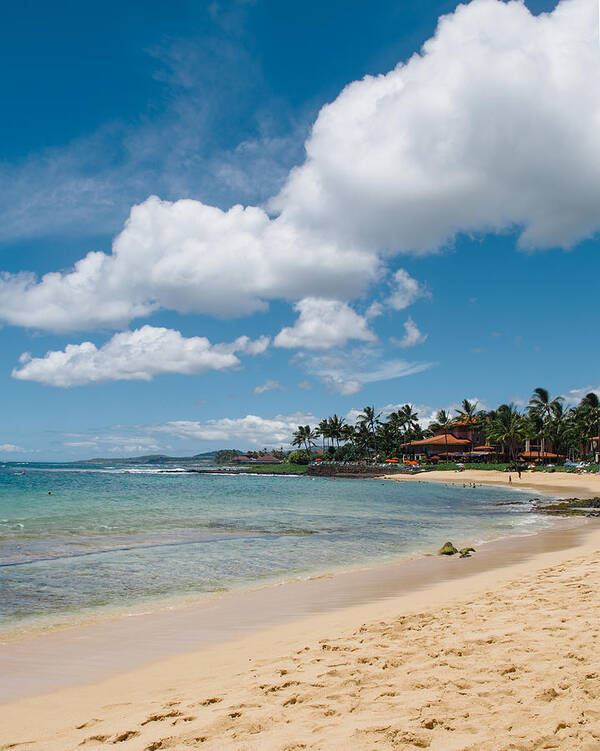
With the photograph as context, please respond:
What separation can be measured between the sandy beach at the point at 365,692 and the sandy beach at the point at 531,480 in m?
44.0

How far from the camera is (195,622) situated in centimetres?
898

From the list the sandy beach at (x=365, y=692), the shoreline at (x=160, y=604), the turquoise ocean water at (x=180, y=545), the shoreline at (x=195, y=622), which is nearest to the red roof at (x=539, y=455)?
the turquoise ocean water at (x=180, y=545)

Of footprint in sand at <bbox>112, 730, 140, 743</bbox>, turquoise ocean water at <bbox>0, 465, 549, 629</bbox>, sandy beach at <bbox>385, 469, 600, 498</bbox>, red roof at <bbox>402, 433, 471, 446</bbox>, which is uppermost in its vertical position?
footprint in sand at <bbox>112, 730, 140, 743</bbox>

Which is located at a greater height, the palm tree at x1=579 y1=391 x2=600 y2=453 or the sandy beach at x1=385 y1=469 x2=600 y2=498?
the palm tree at x1=579 y1=391 x2=600 y2=453

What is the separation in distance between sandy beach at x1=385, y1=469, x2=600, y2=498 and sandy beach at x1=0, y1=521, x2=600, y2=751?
4396 cm

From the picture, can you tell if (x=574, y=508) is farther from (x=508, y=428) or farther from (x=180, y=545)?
(x=508, y=428)

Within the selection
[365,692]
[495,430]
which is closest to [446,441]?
[495,430]

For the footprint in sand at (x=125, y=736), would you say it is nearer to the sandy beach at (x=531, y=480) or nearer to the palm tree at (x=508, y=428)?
the sandy beach at (x=531, y=480)

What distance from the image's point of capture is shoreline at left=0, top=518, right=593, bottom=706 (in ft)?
22.3

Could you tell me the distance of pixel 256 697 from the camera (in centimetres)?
486

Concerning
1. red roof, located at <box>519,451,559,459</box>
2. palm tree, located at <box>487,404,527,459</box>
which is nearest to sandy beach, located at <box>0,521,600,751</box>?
palm tree, located at <box>487,404,527,459</box>

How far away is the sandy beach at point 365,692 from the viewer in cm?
383

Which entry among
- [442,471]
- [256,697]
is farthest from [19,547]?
[442,471]

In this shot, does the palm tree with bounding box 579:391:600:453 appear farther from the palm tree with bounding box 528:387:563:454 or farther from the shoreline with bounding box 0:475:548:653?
the shoreline with bounding box 0:475:548:653
